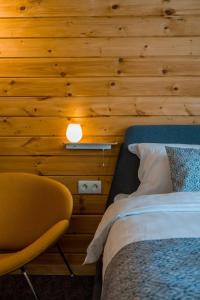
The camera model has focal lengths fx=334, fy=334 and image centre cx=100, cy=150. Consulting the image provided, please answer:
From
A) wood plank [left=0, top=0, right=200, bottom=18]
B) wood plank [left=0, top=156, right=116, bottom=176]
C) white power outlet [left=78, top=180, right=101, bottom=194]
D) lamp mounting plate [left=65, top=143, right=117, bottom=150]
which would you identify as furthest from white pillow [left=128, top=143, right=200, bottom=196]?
wood plank [left=0, top=0, right=200, bottom=18]

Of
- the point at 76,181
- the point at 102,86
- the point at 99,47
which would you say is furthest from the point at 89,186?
the point at 99,47

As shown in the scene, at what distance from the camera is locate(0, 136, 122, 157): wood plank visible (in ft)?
7.76

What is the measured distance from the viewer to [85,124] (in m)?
2.34

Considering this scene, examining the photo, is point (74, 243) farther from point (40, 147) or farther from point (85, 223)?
point (40, 147)

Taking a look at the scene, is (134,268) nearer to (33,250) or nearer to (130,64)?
(33,250)

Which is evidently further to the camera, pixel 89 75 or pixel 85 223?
pixel 85 223

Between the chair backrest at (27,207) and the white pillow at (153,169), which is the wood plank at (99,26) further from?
the chair backrest at (27,207)

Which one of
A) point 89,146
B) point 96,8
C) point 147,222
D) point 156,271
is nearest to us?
point 156,271

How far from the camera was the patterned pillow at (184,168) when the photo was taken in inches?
71.8

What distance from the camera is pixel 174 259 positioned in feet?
3.58

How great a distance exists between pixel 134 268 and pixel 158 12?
5.65ft

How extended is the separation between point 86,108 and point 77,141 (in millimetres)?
240

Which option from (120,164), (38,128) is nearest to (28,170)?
(38,128)

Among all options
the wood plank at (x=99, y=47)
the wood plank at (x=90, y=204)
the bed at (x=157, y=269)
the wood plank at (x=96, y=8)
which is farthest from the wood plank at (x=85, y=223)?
the wood plank at (x=96, y=8)
